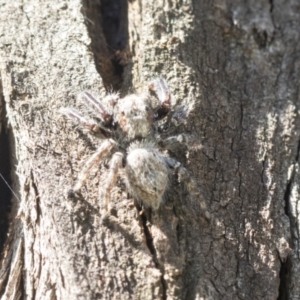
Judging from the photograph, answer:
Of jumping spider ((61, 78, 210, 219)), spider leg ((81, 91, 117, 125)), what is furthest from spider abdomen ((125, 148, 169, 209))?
spider leg ((81, 91, 117, 125))

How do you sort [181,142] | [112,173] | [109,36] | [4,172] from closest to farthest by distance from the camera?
[112,173] < [181,142] < [4,172] < [109,36]

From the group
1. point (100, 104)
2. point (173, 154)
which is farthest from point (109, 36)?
point (173, 154)

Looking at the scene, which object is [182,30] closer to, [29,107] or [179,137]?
[179,137]

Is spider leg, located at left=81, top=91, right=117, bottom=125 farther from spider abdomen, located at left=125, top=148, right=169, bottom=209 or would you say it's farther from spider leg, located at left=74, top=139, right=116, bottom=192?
spider abdomen, located at left=125, top=148, right=169, bottom=209

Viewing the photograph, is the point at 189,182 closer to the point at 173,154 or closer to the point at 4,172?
the point at 173,154

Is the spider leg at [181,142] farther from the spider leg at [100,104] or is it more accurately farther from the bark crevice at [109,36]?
the bark crevice at [109,36]

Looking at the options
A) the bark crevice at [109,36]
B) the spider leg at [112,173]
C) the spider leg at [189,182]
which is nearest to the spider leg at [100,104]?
the bark crevice at [109,36]
